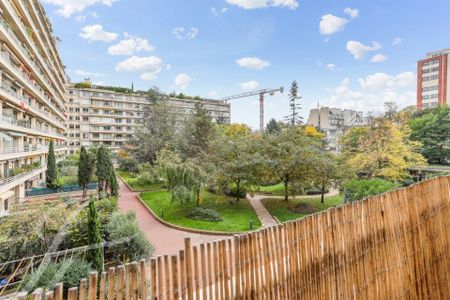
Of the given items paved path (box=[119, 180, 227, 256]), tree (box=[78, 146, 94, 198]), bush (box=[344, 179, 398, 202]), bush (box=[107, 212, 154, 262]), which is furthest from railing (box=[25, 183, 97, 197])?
bush (box=[344, 179, 398, 202])

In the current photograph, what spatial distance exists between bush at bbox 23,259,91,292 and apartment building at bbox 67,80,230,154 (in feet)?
167

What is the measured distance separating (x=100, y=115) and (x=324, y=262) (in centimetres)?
6691

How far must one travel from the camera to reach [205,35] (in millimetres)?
33125

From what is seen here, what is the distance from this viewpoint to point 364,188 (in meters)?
17.3

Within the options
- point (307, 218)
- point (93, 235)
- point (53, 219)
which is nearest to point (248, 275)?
point (307, 218)

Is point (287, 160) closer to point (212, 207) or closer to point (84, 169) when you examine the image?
point (212, 207)

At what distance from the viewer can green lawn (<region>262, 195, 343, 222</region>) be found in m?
19.2

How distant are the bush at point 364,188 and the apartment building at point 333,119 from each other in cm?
5409

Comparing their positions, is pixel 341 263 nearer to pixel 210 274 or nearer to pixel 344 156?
pixel 210 274

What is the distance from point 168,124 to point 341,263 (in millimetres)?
40481

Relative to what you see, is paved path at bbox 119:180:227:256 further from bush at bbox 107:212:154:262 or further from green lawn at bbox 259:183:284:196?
green lawn at bbox 259:183:284:196

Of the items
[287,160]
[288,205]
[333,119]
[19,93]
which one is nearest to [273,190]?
[288,205]

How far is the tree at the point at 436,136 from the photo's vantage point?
3372cm

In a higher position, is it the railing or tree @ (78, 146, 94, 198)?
tree @ (78, 146, 94, 198)
